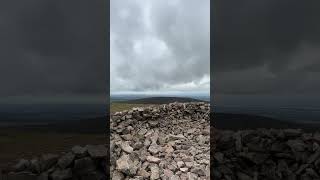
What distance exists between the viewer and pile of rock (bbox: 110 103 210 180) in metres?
8.27

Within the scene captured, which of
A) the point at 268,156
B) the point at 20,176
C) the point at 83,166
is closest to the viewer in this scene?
the point at 20,176

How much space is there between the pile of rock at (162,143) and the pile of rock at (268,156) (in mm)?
570

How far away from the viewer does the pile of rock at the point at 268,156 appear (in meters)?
8.14

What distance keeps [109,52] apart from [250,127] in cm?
378

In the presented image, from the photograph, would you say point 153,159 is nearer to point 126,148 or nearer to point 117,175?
point 126,148

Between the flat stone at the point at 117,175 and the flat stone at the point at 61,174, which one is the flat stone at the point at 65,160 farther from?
the flat stone at the point at 117,175

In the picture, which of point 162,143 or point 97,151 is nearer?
point 97,151

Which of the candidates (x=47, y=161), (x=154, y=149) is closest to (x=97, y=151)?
(x=47, y=161)

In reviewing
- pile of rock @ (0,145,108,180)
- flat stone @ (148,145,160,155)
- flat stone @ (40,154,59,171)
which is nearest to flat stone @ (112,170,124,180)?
pile of rock @ (0,145,108,180)

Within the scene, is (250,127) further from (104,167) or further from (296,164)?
(104,167)

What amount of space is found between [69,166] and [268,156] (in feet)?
13.6

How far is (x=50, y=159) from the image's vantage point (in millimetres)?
7480

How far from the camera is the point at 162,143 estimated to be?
10086 mm

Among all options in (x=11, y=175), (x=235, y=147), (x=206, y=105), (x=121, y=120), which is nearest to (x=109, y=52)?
(x=11, y=175)
